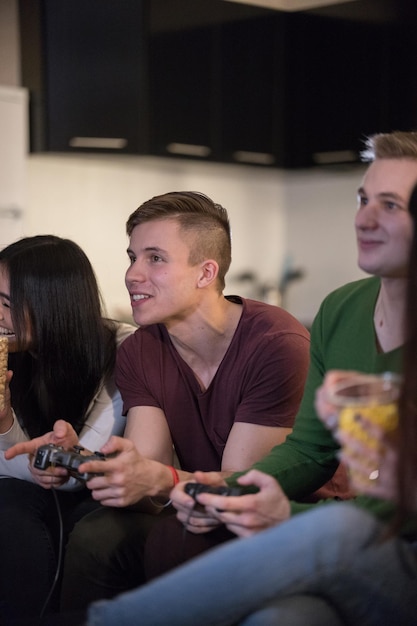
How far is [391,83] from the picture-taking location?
177 inches

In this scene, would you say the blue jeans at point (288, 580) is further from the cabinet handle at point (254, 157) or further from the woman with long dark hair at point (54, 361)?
the cabinet handle at point (254, 157)

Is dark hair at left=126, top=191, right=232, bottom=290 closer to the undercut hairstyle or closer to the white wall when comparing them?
the undercut hairstyle

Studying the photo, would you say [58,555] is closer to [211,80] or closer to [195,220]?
[195,220]

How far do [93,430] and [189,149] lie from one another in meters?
2.59

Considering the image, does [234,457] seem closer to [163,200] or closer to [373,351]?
[373,351]

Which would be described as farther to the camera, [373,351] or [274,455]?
[274,455]

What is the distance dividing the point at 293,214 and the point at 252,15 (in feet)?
3.67

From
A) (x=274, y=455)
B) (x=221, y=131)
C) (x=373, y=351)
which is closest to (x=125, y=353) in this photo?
(x=274, y=455)

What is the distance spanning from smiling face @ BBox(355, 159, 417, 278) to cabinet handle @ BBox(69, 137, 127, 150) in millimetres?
2762

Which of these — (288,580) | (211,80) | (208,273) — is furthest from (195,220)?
(211,80)

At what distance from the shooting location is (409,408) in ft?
4.17

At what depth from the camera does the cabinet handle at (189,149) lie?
455cm

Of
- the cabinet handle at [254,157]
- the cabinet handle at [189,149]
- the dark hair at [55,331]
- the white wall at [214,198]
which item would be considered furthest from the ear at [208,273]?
the cabinet handle at [254,157]

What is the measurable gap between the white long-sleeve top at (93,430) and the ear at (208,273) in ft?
1.11
